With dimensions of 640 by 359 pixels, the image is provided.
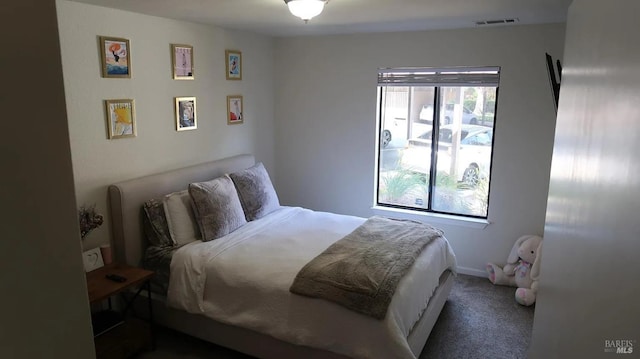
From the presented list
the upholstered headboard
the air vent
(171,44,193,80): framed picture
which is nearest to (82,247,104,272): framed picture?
the upholstered headboard

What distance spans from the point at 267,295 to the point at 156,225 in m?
1.10

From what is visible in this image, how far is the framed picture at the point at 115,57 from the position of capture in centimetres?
303

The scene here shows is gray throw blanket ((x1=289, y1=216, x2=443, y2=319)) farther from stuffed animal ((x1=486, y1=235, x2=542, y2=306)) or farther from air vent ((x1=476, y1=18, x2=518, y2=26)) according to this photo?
air vent ((x1=476, y1=18, x2=518, y2=26))

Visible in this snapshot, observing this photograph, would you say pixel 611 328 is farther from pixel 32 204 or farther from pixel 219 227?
pixel 219 227

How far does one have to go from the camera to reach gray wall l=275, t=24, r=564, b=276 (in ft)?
12.6

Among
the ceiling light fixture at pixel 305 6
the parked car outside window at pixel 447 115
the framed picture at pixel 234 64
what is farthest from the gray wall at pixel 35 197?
the parked car outside window at pixel 447 115

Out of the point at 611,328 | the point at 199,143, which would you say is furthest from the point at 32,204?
the point at 199,143

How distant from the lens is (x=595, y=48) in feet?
2.97

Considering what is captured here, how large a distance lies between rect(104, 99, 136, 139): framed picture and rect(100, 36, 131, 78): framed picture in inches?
7.9

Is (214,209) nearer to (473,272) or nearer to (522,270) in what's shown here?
(473,272)

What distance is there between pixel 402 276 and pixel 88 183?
2247mm

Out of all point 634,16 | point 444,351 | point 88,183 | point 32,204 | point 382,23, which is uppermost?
point 382,23

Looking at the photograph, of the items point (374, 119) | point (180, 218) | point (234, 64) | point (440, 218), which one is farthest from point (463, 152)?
point (180, 218)

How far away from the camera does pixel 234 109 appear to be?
437 cm
